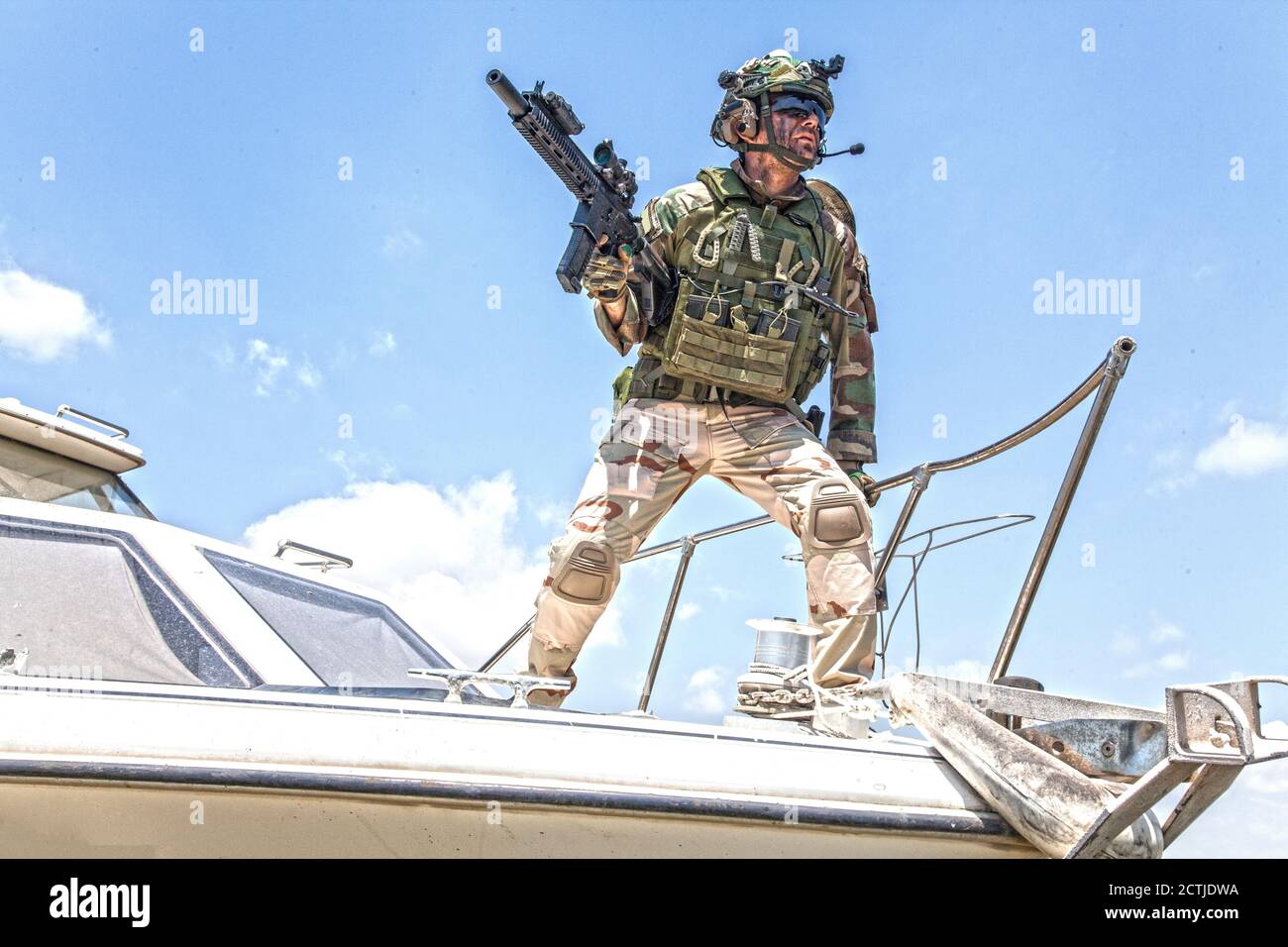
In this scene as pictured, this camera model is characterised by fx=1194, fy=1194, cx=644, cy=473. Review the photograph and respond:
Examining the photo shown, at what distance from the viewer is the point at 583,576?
3.21 metres

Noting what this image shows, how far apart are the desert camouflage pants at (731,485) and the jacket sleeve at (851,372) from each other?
0.24m

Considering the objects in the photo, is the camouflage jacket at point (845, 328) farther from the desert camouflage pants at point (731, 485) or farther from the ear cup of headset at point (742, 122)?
the desert camouflage pants at point (731, 485)

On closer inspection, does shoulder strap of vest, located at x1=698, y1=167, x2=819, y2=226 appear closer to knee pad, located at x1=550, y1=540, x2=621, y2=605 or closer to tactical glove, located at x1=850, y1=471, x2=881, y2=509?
tactical glove, located at x1=850, y1=471, x2=881, y2=509

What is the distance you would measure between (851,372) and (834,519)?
727mm

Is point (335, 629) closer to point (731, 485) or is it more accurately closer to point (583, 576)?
point (583, 576)

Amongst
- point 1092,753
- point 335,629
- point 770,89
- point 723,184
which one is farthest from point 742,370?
point 1092,753

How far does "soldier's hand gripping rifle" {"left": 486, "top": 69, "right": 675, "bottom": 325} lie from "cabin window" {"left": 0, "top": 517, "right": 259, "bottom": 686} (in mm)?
1302

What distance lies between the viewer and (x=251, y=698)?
195 cm

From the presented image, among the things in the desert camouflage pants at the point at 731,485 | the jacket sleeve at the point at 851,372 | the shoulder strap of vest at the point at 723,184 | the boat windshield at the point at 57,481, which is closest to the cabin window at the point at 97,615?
the boat windshield at the point at 57,481

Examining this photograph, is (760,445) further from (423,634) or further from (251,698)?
(251,698)

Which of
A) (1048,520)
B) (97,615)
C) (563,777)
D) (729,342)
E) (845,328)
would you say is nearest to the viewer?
(563,777)

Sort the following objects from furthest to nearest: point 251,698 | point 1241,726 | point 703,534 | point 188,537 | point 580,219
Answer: point 703,534 < point 580,219 < point 188,537 < point 251,698 < point 1241,726
